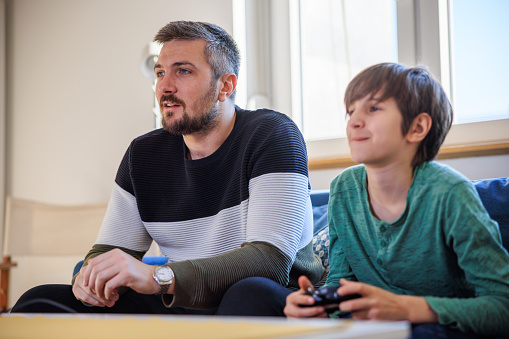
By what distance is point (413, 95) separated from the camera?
3.58 feet

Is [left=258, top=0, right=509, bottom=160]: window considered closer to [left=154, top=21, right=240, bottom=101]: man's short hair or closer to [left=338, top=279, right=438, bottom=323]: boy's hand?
[left=154, top=21, right=240, bottom=101]: man's short hair

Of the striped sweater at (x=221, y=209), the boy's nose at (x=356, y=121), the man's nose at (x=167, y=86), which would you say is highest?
the man's nose at (x=167, y=86)

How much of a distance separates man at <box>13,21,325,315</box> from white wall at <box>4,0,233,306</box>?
3.85 feet

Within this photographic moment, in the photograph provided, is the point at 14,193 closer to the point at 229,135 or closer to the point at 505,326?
the point at 229,135

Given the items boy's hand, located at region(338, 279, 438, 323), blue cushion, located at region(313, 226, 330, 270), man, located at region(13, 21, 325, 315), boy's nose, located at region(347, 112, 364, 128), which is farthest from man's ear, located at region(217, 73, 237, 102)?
boy's hand, located at region(338, 279, 438, 323)

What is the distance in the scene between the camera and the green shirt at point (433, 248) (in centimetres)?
90

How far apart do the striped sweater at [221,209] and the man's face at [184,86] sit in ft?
0.29

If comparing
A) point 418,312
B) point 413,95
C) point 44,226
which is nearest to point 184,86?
point 413,95

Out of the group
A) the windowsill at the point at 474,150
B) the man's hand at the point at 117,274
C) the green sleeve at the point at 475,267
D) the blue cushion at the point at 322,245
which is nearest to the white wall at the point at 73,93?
the windowsill at the point at 474,150

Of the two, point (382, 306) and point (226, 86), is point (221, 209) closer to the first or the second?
point (226, 86)

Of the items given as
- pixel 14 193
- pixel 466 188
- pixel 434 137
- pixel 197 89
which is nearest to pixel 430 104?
pixel 434 137

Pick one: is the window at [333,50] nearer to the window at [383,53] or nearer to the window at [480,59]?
the window at [383,53]

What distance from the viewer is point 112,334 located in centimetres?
60

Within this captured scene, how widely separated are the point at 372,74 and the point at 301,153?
1.16 ft
